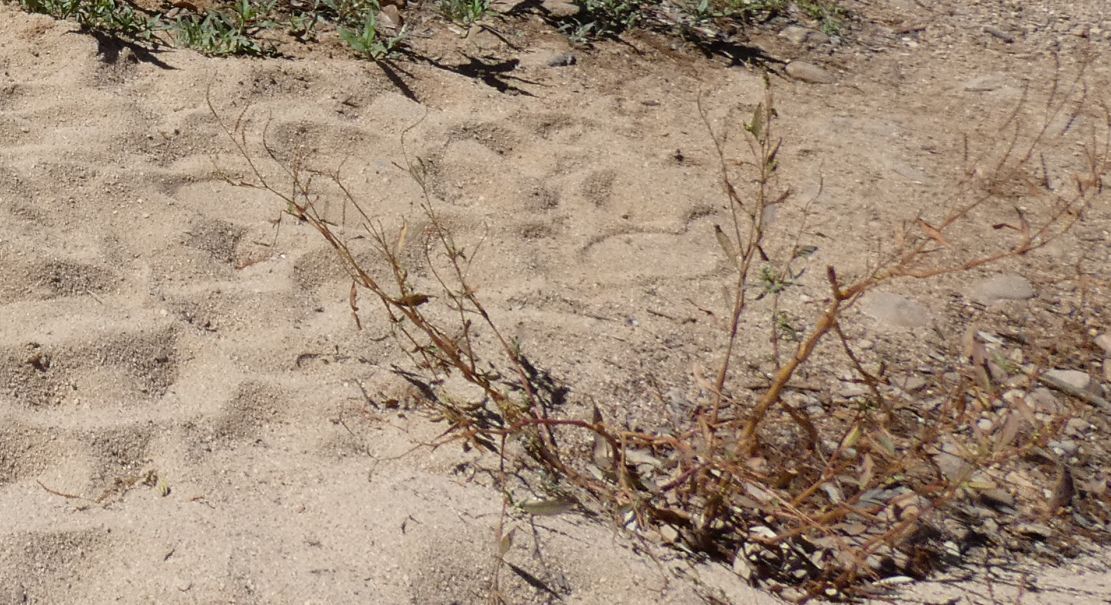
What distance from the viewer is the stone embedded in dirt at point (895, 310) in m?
2.68

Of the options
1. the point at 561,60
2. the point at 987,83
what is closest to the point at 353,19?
the point at 561,60

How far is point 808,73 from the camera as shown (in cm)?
354

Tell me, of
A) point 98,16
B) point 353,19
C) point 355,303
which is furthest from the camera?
point 353,19

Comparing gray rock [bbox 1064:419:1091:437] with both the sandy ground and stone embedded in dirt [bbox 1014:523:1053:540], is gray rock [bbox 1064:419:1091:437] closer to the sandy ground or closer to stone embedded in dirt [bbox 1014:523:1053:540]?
stone embedded in dirt [bbox 1014:523:1053:540]

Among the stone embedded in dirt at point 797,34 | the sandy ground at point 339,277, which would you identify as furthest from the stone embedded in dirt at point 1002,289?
the stone embedded in dirt at point 797,34

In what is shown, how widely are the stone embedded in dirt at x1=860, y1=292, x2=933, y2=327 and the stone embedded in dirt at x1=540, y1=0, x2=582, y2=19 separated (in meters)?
1.34

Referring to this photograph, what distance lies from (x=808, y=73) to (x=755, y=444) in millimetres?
1756

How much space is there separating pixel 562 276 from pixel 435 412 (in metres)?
0.51

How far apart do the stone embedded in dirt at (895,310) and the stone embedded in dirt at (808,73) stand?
3.19 feet

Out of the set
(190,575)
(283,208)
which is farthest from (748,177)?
(190,575)

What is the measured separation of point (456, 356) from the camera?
2.15 meters

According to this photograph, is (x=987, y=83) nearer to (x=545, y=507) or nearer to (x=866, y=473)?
(x=866, y=473)

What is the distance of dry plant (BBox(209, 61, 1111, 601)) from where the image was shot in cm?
199

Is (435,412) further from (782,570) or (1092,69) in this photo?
(1092,69)
